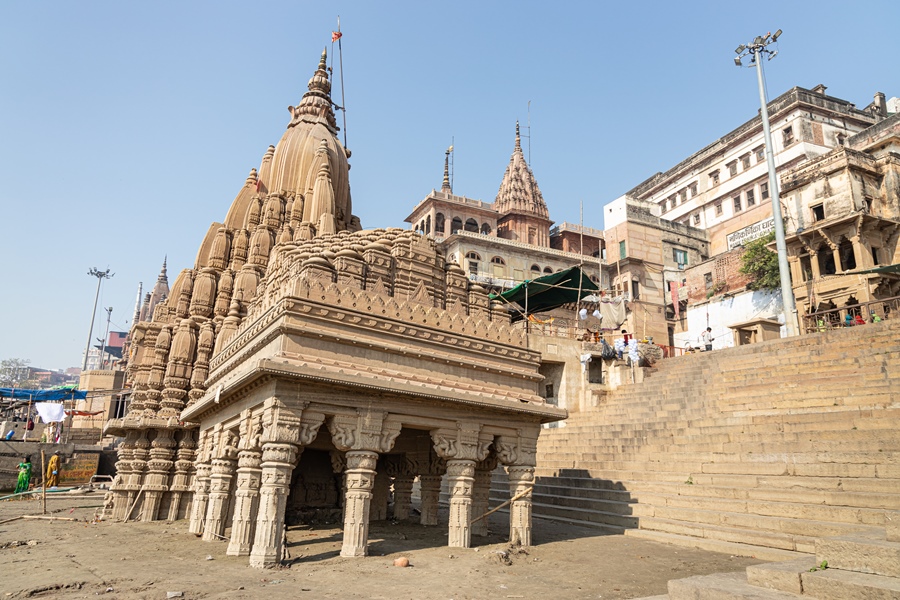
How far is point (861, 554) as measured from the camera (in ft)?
18.2

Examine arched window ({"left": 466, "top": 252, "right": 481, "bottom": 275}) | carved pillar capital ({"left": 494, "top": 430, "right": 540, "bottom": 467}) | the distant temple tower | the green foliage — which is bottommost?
carved pillar capital ({"left": 494, "top": 430, "right": 540, "bottom": 467})

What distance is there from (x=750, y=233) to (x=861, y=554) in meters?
39.0

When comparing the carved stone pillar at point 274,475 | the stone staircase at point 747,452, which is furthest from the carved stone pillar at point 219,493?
the stone staircase at point 747,452

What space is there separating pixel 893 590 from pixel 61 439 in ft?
139

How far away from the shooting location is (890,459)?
10.2 meters

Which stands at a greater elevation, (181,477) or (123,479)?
(181,477)

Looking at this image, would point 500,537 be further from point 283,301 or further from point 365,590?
point 283,301

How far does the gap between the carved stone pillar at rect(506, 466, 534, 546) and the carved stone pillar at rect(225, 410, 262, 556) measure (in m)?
4.58

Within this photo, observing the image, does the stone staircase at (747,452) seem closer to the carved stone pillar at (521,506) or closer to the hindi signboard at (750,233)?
the carved stone pillar at (521,506)

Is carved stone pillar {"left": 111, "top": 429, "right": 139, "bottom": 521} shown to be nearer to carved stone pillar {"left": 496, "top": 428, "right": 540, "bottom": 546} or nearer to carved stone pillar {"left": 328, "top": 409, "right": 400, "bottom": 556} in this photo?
carved stone pillar {"left": 328, "top": 409, "right": 400, "bottom": 556}

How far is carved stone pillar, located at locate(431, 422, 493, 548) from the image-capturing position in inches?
396

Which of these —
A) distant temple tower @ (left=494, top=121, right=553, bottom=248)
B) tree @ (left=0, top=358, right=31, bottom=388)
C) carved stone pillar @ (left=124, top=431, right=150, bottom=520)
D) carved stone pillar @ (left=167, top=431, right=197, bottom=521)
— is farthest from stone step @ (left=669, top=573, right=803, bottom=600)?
tree @ (left=0, top=358, right=31, bottom=388)

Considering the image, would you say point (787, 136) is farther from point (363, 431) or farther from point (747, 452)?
point (363, 431)

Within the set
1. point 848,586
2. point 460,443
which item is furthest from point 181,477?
point 848,586
